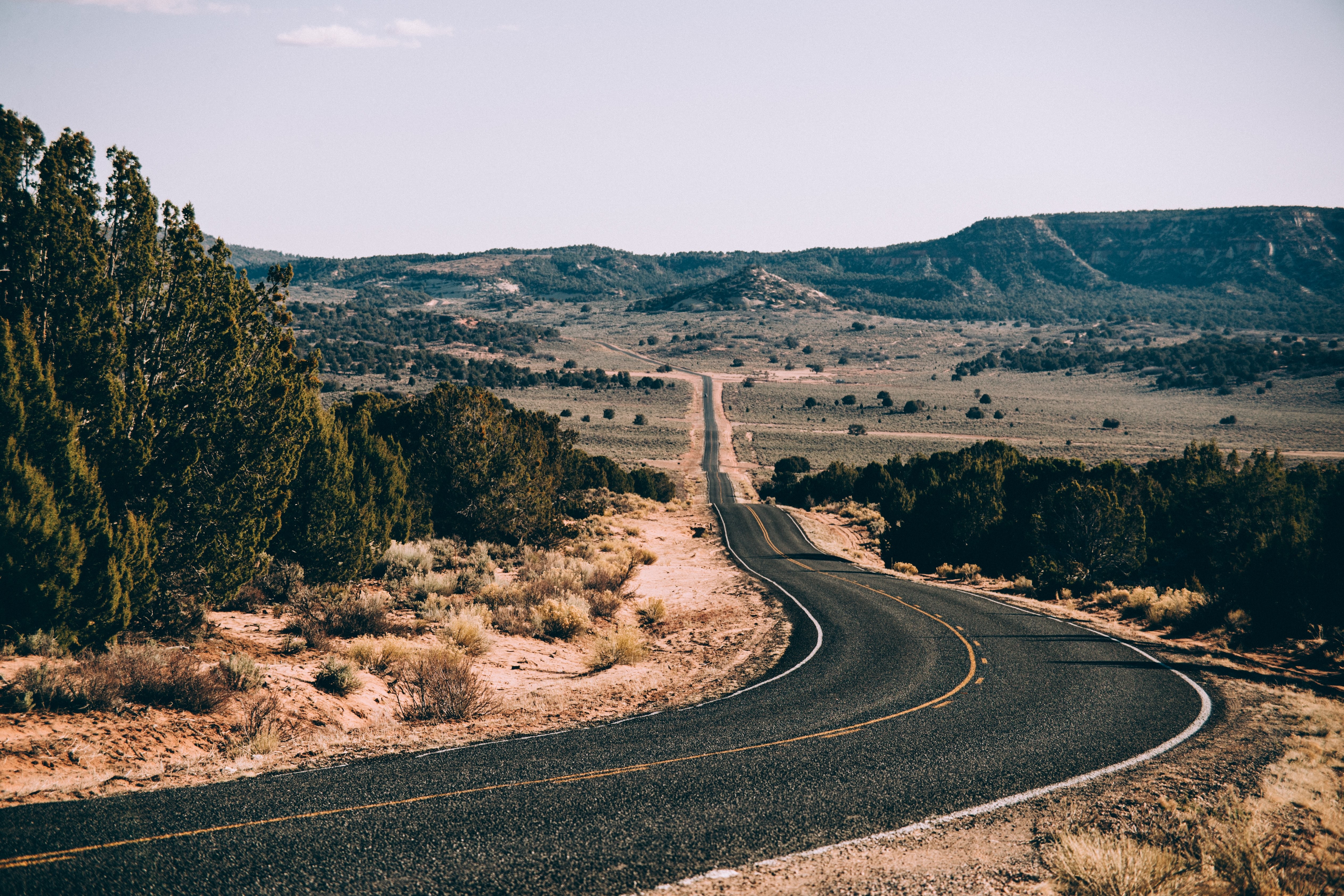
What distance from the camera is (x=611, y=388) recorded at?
4902 inches

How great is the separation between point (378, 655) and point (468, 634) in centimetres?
241

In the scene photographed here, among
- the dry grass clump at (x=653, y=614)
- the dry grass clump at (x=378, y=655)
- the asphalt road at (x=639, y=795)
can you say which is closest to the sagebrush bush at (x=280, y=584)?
the dry grass clump at (x=378, y=655)

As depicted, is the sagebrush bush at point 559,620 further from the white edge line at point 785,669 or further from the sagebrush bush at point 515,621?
the white edge line at point 785,669

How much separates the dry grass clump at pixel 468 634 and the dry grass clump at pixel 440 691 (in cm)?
243

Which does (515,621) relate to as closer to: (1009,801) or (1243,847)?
(1009,801)

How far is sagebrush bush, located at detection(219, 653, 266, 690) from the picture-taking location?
39.0 ft

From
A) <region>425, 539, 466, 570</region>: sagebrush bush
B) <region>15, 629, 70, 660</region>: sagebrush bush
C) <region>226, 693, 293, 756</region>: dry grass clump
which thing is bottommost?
<region>425, 539, 466, 570</region>: sagebrush bush

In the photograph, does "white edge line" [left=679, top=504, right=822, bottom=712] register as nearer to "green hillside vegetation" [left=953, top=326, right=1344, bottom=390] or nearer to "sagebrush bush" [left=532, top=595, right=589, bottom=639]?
"sagebrush bush" [left=532, top=595, right=589, bottom=639]

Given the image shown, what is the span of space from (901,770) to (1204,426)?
331ft

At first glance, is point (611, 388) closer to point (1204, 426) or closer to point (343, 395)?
point (343, 395)

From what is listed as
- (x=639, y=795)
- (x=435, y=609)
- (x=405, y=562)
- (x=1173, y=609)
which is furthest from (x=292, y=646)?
(x=1173, y=609)

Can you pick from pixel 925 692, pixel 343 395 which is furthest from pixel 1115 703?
Result: pixel 343 395

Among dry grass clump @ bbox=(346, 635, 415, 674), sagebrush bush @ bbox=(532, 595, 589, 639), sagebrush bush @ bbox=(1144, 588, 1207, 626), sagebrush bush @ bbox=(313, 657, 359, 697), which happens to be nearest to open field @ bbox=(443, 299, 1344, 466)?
sagebrush bush @ bbox=(1144, 588, 1207, 626)

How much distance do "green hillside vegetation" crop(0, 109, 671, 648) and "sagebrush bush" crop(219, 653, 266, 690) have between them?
5.78 feet
